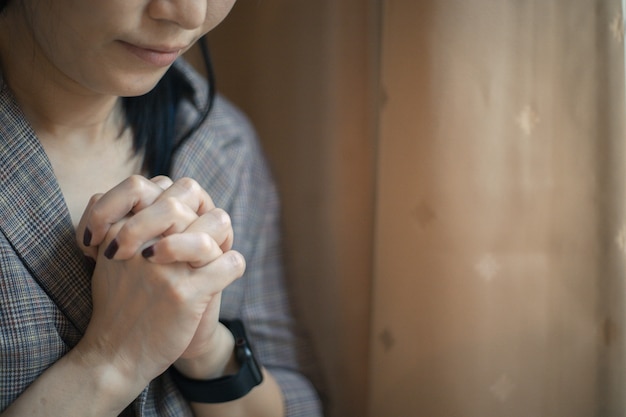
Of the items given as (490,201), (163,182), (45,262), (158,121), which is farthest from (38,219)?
(490,201)

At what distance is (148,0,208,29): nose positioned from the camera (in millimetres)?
664

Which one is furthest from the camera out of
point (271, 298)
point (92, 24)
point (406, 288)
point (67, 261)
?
point (271, 298)

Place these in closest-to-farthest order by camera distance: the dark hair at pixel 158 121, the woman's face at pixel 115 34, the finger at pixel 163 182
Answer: the woman's face at pixel 115 34
the finger at pixel 163 182
the dark hair at pixel 158 121

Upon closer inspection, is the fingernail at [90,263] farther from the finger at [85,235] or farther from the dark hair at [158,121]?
the dark hair at [158,121]

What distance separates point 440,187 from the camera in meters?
0.86

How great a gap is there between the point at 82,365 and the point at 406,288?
0.45m

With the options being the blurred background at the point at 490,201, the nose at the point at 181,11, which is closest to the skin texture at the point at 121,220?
the nose at the point at 181,11

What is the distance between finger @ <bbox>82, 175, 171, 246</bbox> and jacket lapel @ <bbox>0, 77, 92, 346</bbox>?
0.16 feet

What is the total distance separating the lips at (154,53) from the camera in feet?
2.30

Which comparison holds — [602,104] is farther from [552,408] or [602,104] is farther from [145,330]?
[145,330]

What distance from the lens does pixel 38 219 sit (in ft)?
2.47

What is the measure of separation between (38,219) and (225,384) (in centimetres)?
33

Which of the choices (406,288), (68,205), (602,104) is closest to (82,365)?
(68,205)

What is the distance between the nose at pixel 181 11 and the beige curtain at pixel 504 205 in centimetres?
32
